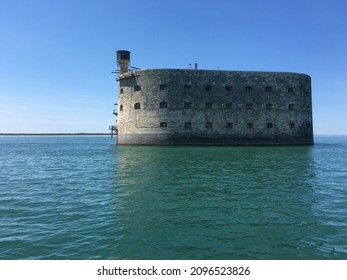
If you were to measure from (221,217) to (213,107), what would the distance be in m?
26.2

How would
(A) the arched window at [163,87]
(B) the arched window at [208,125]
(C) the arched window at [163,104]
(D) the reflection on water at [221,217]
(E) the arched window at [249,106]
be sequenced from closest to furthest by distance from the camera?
(D) the reflection on water at [221,217] < (A) the arched window at [163,87] < (C) the arched window at [163,104] < (B) the arched window at [208,125] < (E) the arched window at [249,106]

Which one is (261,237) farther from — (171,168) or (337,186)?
(171,168)

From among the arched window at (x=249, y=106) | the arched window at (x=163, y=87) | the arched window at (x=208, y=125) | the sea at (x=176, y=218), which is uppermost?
the arched window at (x=163, y=87)

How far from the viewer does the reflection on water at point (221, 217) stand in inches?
201

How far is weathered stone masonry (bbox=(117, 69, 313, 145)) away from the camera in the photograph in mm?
31703

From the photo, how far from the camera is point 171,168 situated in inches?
598

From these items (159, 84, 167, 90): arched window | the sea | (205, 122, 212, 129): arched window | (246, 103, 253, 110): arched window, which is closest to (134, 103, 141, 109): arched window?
(159, 84, 167, 90): arched window

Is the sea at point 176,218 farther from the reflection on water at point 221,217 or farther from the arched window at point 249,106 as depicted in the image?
the arched window at point 249,106

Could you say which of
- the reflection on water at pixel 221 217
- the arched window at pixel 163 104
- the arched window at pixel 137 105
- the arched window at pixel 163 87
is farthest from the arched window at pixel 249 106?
the reflection on water at pixel 221 217

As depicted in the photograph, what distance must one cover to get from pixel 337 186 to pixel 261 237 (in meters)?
6.73

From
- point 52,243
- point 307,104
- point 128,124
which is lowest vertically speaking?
point 52,243

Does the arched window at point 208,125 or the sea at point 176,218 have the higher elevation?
the arched window at point 208,125

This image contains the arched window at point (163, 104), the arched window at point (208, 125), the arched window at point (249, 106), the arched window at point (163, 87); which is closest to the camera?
the arched window at point (163, 87)
